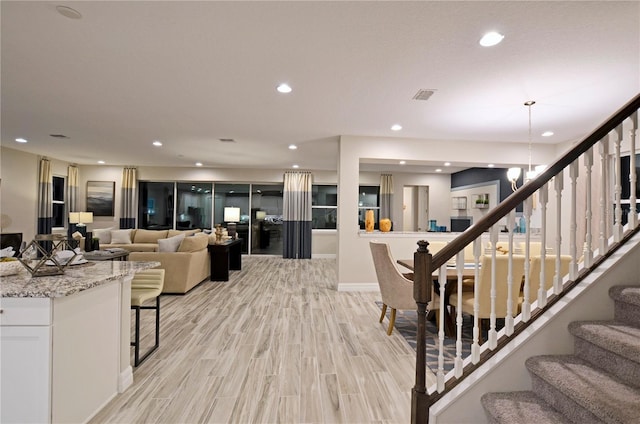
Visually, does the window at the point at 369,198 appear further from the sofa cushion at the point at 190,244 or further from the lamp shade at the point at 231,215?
the sofa cushion at the point at 190,244

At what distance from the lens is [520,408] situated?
157 centimetres

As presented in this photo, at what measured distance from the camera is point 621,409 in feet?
4.21

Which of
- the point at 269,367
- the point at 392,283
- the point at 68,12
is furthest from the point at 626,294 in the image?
the point at 68,12

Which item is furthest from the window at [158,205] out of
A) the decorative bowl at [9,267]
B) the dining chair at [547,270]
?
the dining chair at [547,270]

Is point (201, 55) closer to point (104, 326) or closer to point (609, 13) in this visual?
point (104, 326)

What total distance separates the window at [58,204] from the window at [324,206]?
672cm

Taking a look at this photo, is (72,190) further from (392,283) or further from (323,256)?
(392,283)

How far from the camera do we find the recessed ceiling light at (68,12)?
6.95ft

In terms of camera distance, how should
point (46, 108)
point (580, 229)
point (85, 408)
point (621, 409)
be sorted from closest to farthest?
point (621, 409)
point (85, 408)
point (46, 108)
point (580, 229)

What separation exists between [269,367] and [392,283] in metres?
1.43

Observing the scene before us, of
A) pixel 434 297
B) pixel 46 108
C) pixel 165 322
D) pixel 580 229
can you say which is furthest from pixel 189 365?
pixel 580 229

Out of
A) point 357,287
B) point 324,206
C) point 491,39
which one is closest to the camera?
point 491,39

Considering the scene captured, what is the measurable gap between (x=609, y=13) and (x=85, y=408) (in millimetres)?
4151

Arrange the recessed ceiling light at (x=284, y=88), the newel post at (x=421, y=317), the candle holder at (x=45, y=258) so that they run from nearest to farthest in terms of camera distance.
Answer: the newel post at (x=421, y=317), the candle holder at (x=45, y=258), the recessed ceiling light at (x=284, y=88)
